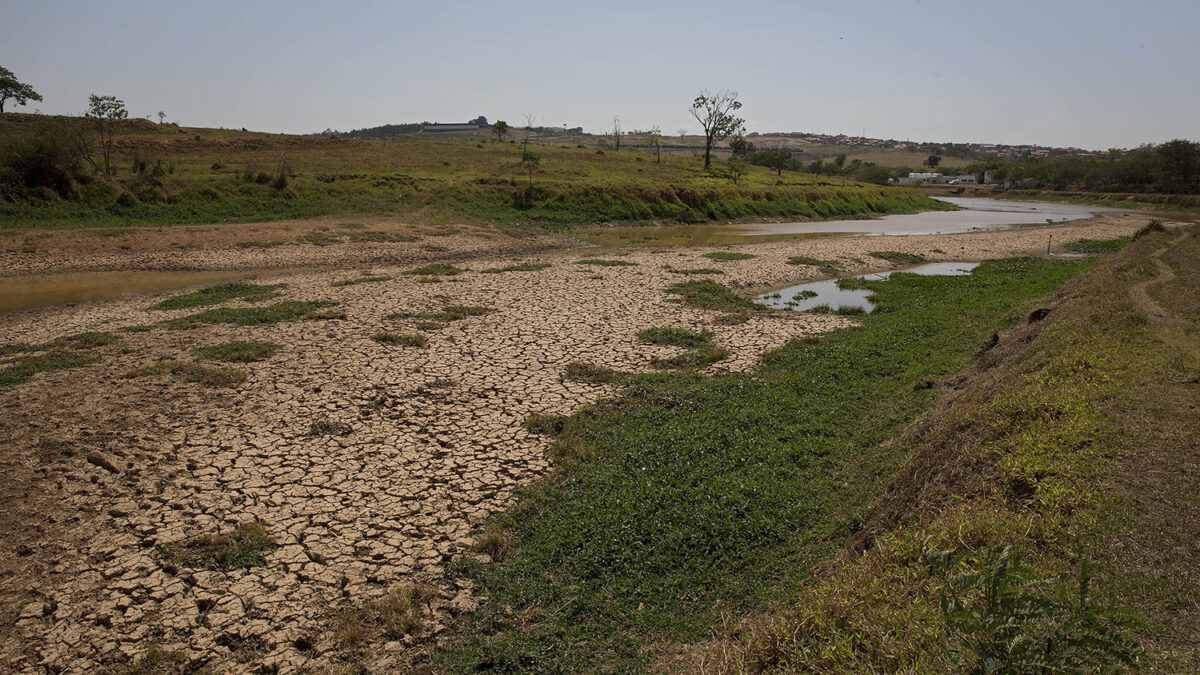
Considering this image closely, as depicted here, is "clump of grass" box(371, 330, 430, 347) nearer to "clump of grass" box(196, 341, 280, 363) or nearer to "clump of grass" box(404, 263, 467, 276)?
"clump of grass" box(196, 341, 280, 363)

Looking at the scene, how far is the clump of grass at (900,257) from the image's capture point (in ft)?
80.4

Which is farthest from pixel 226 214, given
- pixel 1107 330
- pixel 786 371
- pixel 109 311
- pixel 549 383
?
pixel 1107 330

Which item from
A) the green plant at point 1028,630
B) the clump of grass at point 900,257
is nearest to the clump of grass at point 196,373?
the green plant at point 1028,630

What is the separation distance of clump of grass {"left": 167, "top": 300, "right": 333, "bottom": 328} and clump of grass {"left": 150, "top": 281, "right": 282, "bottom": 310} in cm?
113

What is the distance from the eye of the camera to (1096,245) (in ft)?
93.5

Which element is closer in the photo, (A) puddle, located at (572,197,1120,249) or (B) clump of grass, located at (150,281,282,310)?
(B) clump of grass, located at (150,281,282,310)

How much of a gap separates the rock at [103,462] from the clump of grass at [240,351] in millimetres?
3436

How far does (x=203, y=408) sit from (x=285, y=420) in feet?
4.26

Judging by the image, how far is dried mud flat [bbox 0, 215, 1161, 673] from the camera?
4.81 m

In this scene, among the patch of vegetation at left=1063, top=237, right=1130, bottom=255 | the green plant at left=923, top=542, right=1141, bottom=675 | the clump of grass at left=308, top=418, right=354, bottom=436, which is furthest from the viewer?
the patch of vegetation at left=1063, top=237, right=1130, bottom=255

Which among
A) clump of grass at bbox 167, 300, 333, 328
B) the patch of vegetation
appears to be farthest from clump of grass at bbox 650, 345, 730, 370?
the patch of vegetation

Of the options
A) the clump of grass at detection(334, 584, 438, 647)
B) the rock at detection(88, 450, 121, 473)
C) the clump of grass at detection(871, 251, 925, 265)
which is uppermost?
the clump of grass at detection(871, 251, 925, 265)

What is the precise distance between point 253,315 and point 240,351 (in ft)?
9.16

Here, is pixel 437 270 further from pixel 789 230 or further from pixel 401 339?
pixel 789 230
